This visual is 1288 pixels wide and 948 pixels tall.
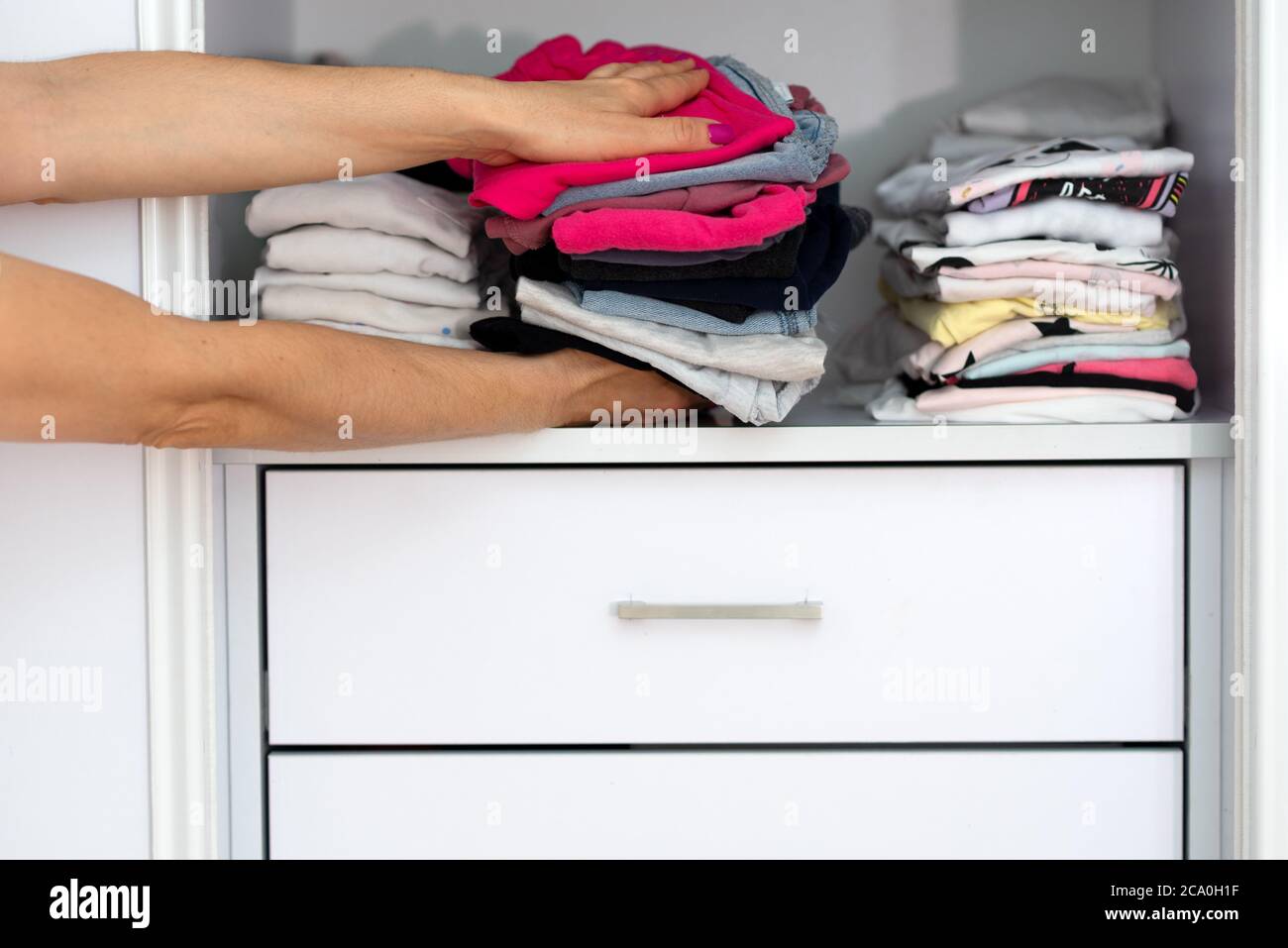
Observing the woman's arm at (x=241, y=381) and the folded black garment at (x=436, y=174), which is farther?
the folded black garment at (x=436, y=174)

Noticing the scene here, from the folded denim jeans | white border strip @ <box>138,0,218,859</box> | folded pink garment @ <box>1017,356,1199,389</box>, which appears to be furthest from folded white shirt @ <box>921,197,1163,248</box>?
white border strip @ <box>138,0,218,859</box>

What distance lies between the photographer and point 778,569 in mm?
906

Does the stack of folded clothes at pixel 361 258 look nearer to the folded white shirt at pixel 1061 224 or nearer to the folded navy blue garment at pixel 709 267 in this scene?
the folded navy blue garment at pixel 709 267

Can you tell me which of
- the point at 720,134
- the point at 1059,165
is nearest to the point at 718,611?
the point at 720,134

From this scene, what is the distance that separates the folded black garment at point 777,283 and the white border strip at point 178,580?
0.97 ft

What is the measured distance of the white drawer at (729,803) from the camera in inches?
36.0

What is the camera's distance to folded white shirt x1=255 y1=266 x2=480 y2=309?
917 mm

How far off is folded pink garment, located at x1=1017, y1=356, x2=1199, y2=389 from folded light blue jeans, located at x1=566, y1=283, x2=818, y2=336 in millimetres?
227

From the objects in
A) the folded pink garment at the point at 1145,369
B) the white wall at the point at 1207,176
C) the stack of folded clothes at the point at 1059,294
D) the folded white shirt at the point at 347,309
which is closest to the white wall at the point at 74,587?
the folded white shirt at the point at 347,309

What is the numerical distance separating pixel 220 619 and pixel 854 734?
1.64 feet

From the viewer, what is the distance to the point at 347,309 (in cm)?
91

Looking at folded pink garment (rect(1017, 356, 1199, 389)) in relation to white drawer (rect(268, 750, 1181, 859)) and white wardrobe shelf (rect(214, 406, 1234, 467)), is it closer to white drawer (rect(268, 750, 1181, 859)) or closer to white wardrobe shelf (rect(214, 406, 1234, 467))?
white wardrobe shelf (rect(214, 406, 1234, 467))

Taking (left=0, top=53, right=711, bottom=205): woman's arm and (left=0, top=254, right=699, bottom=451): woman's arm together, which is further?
(left=0, top=53, right=711, bottom=205): woman's arm

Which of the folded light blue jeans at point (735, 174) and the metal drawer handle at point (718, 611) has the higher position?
the folded light blue jeans at point (735, 174)
